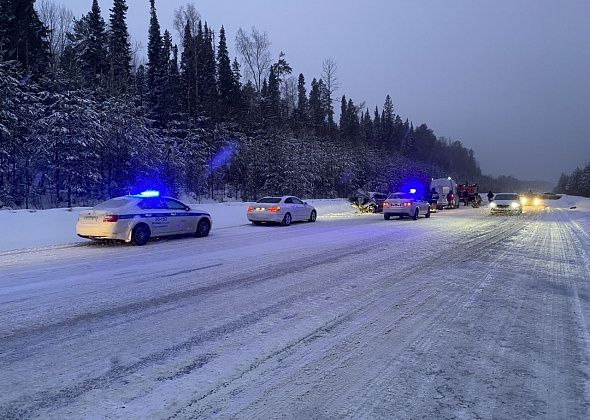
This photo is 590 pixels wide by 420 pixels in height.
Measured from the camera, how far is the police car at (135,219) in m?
12.9

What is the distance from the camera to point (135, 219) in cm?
1335

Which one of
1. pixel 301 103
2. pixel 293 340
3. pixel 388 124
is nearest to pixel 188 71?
pixel 301 103

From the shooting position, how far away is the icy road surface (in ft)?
11.3

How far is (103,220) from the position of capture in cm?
1295

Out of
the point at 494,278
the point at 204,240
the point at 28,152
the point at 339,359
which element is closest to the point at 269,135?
the point at 28,152

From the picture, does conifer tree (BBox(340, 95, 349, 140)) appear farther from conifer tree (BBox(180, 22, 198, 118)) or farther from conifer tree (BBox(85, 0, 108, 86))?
conifer tree (BBox(85, 0, 108, 86))

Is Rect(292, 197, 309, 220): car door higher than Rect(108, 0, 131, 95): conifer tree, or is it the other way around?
Rect(108, 0, 131, 95): conifer tree

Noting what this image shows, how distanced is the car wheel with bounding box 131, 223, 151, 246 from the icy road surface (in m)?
3.56

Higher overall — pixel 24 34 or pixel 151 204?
pixel 24 34

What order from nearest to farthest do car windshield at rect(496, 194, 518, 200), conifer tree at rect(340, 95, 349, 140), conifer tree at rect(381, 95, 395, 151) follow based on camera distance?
car windshield at rect(496, 194, 518, 200) < conifer tree at rect(340, 95, 349, 140) < conifer tree at rect(381, 95, 395, 151)

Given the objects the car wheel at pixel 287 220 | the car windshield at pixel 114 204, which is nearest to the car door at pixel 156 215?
the car windshield at pixel 114 204

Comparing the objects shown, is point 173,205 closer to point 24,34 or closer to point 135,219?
point 135,219

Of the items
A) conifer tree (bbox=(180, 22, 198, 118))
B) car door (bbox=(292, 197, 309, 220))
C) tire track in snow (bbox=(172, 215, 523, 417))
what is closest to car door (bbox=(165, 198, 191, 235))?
car door (bbox=(292, 197, 309, 220))

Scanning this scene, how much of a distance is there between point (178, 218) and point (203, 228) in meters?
1.32
